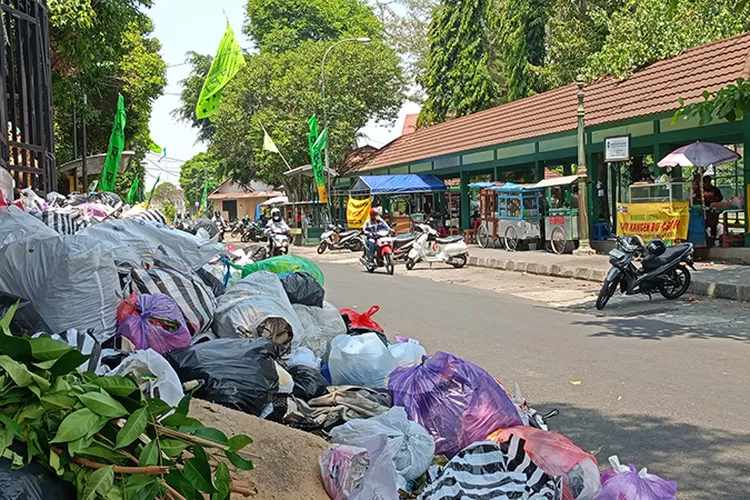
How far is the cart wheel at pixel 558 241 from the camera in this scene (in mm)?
18422

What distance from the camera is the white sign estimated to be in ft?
54.1

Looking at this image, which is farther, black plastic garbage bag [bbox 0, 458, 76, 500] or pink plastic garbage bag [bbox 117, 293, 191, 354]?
pink plastic garbage bag [bbox 117, 293, 191, 354]

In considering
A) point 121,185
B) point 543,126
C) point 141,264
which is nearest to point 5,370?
point 141,264

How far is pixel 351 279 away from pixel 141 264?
10.7 metres

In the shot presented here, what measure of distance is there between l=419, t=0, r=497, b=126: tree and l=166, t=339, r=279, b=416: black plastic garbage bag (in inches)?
1237

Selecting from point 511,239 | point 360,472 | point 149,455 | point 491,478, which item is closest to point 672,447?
point 491,478

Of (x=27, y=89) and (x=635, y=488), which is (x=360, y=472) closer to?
(x=635, y=488)

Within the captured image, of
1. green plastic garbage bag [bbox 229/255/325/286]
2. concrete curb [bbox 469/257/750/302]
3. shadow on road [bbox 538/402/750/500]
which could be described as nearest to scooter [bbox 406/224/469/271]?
concrete curb [bbox 469/257/750/302]

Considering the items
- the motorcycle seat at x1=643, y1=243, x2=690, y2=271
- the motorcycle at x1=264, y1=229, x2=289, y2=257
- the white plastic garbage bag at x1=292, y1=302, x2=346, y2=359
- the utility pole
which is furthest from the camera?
the motorcycle at x1=264, y1=229, x2=289, y2=257

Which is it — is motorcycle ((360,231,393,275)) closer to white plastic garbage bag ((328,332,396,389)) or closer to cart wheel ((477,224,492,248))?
cart wheel ((477,224,492,248))

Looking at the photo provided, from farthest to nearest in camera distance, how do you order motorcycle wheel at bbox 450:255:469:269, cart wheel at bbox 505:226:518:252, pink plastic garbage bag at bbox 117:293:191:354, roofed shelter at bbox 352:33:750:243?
cart wheel at bbox 505:226:518:252, motorcycle wheel at bbox 450:255:469:269, roofed shelter at bbox 352:33:750:243, pink plastic garbage bag at bbox 117:293:191:354

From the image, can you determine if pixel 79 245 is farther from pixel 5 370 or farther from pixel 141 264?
pixel 5 370

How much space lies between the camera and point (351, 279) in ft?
50.8

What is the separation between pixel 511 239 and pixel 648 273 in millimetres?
9809
